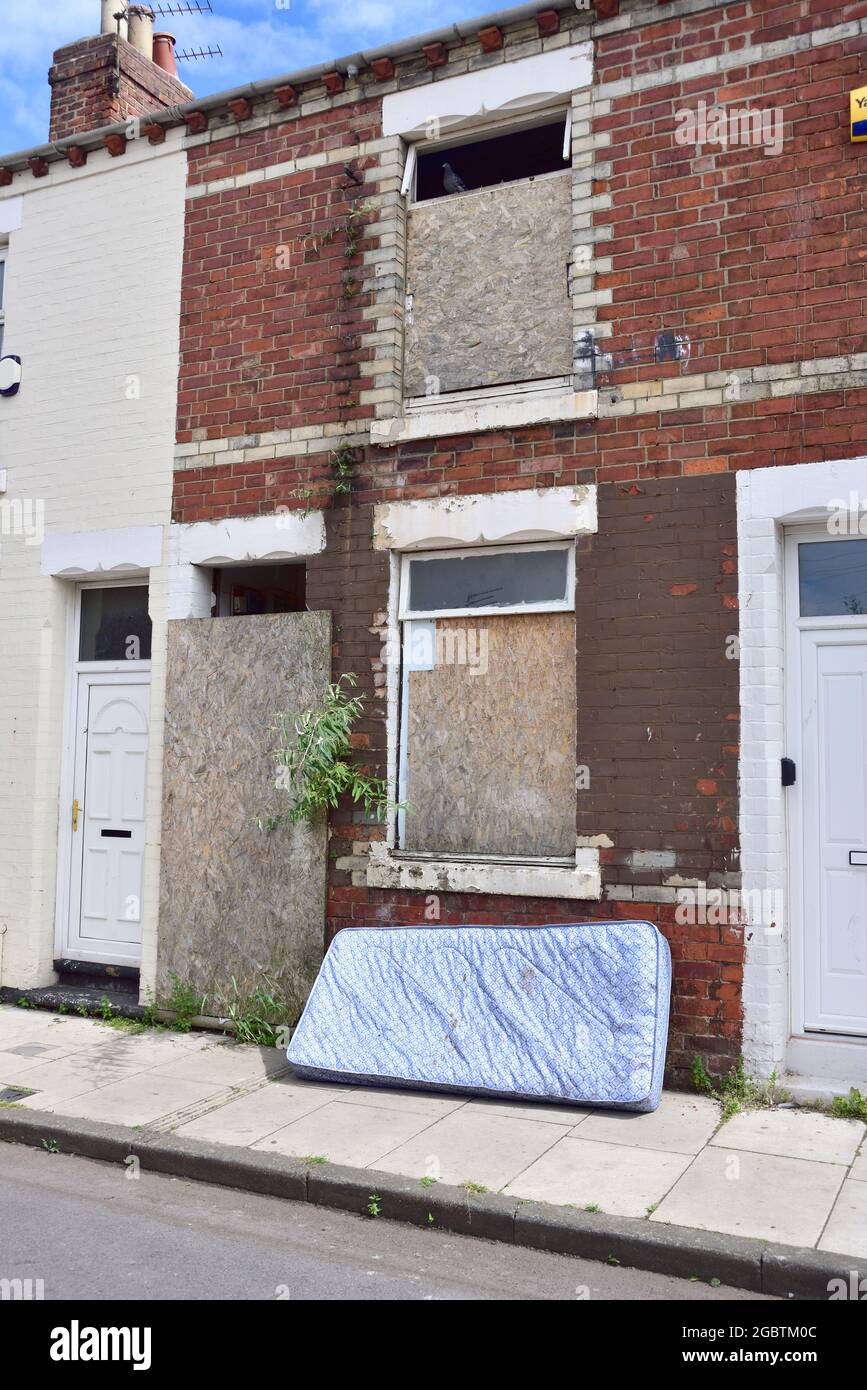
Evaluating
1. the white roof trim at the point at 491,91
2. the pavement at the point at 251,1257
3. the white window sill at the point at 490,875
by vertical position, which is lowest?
the pavement at the point at 251,1257

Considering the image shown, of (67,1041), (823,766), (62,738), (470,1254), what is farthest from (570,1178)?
(62,738)

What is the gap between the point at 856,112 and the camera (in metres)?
6.27

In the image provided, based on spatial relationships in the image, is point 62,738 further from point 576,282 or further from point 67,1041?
point 576,282

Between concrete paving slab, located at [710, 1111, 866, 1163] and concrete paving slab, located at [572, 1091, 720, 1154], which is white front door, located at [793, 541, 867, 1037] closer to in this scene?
concrete paving slab, located at [710, 1111, 866, 1163]

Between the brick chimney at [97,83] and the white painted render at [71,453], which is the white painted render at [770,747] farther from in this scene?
the brick chimney at [97,83]

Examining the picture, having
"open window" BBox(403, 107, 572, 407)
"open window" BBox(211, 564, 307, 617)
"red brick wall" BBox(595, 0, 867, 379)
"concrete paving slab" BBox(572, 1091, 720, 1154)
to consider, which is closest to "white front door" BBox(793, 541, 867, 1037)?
"concrete paving slab" BBox(572, 1091, 720, 1154)

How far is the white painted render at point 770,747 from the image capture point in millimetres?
6141

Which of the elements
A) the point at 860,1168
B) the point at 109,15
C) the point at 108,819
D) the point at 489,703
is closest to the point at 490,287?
the point at 489,703

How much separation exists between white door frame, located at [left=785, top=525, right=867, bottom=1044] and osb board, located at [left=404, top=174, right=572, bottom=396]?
74.2 inches

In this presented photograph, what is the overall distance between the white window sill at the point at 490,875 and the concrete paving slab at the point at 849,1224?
2.12m

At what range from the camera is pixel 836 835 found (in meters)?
6.25

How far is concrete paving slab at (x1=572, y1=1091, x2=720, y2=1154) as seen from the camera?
5543 mm

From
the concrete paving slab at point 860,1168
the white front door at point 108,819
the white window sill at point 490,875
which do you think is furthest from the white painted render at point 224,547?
the concrete paving slab at point 860,1168
